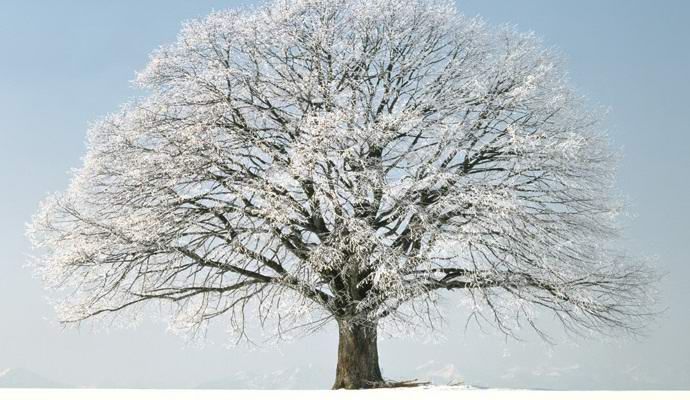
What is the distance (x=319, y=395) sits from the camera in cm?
1188

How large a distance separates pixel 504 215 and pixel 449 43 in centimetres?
419

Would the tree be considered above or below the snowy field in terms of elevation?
above

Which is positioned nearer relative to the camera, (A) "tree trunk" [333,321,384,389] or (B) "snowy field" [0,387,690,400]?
(B) "snowy field" [0,387,690,400]

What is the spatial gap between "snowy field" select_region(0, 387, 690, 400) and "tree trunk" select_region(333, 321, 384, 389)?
105cm

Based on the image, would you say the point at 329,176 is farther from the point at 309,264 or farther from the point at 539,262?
Result: the point at 539,262

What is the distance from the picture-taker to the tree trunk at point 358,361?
48.3 ft

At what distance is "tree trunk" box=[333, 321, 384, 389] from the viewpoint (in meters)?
14.7

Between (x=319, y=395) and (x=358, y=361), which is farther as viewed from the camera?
(x=358, y=361)

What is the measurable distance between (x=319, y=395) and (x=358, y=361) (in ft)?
9.83

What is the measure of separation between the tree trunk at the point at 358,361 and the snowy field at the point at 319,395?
1.05m

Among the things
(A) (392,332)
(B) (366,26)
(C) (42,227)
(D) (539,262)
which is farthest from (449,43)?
(C) (42,227)

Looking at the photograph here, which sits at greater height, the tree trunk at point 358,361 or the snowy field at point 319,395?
the tree trunk at point 358,361

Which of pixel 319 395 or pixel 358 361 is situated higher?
pixel 358 361

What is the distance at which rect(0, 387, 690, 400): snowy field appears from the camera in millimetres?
10703
